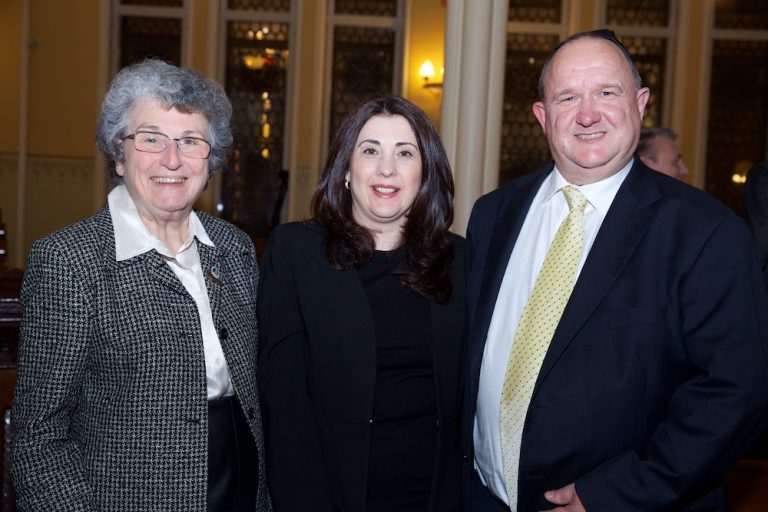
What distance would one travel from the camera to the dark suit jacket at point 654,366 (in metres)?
1.76

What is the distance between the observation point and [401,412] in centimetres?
199

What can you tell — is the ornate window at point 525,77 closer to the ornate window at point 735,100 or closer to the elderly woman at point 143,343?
the ornate window at point 735,100

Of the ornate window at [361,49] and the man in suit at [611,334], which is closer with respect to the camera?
the man in suit at [611,334]

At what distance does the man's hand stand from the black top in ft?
0.99

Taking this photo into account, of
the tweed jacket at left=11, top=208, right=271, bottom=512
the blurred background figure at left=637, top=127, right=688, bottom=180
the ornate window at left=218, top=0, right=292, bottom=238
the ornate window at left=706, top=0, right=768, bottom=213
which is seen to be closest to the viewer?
the tweed jacket at left=11, top=208, right=271, bottom=512

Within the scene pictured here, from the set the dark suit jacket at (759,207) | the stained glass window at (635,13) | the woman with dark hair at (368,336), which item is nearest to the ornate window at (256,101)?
the stained glass window at (635,13)

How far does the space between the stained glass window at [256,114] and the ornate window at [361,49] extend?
63 cm

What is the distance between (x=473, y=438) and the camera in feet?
7.11

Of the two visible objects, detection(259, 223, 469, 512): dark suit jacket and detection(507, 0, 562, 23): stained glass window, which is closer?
detection(259, 223, 469, 512): dark suit jacket

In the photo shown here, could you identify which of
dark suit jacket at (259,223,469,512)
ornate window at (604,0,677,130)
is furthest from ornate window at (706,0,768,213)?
dark suit jacket at (259,223,469,512)

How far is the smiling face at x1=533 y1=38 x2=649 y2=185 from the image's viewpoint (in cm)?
199

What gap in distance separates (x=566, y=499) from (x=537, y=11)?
9.40m

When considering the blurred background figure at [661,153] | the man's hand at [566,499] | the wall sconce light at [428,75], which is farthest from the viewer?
the wall sconce light at [428,75]

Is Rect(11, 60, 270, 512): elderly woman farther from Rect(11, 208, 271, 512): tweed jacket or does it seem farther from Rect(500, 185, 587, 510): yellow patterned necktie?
Rect(500, 185, 587, 510): yellow patterned necktie
